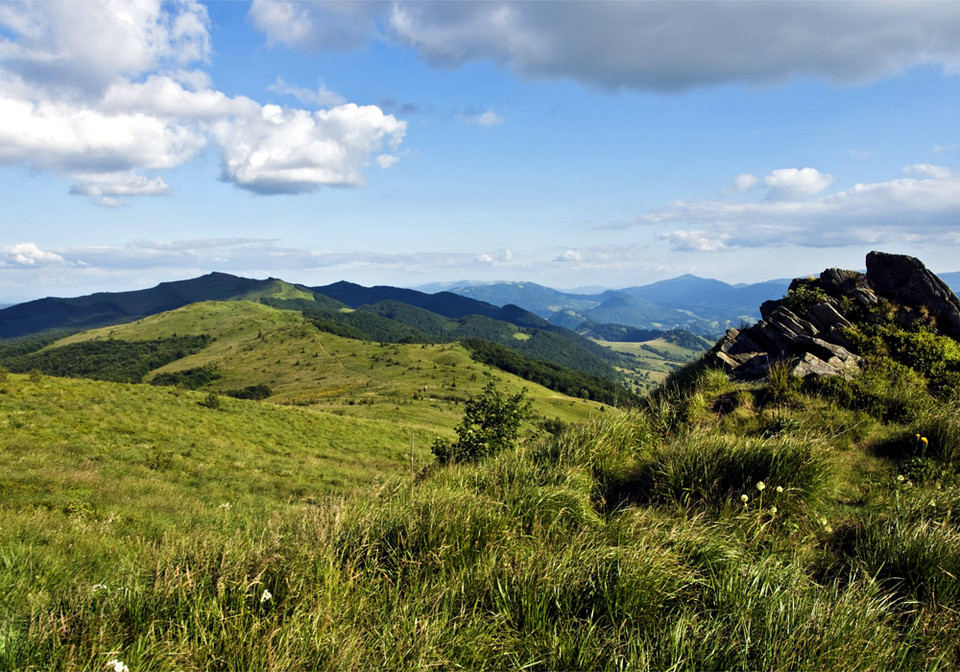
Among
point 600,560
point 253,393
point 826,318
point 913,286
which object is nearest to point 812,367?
point 826,318

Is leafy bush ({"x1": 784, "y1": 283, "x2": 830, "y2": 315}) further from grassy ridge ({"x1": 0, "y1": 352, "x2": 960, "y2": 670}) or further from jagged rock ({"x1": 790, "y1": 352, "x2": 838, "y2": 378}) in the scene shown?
grassy ridge ({"x1": 0, "y1": 352, "x2": 960, "y2": 670})

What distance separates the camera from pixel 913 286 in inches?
475

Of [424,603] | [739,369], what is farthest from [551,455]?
[739,369]

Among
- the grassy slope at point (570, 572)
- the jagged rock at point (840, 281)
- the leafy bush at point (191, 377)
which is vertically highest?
the jagged rock at point (840, 281)

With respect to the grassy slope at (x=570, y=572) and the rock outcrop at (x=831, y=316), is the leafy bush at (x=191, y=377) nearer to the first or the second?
the rock outcrop at (x=831, y=316)

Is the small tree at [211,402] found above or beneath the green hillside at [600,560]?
beneath

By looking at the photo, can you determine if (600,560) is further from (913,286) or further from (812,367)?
(913,286)

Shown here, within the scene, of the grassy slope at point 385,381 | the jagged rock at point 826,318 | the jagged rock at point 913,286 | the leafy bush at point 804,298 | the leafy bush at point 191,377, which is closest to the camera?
the jagged rock at point 913,286

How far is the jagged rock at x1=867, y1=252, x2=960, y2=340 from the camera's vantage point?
11.4 meters

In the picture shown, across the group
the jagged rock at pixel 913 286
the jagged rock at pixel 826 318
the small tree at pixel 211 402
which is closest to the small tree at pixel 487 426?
the jagged rock at pixel 826 318

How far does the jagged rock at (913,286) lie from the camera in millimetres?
11438

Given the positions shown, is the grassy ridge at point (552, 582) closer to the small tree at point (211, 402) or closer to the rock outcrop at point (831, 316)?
the rock outcrop at point (831, 316)

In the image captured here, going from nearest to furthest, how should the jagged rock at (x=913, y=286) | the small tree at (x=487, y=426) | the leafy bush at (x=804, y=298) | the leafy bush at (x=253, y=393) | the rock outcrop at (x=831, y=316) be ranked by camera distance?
1. the rock outcrop at (x=831, y=316)
2. the jagged rock at (x=913, y=286)
3. the leafy bush at (x=804, y=298)
4. the small tree at (x=487, y=426)
5. the leafy bush at (x=253, y=393)

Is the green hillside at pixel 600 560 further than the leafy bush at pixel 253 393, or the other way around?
the leafy bush at pixel 253 393
